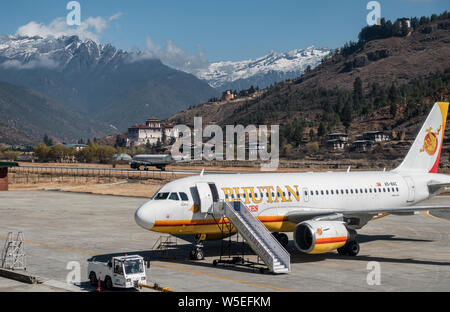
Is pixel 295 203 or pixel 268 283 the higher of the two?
pixel 295 203

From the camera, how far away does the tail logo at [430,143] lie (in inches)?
1790

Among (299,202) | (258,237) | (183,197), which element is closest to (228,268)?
(258,237)

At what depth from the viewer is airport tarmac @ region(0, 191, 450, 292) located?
92.6ft

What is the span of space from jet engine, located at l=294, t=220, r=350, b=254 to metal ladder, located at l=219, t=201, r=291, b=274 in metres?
1.93

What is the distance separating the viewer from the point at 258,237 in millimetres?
32375

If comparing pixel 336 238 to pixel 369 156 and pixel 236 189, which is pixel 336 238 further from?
pixel 369 156

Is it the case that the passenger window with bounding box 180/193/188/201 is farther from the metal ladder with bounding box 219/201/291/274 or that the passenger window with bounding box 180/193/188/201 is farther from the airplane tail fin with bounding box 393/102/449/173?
the airplane tail fin with bounding box 393/102/449/173

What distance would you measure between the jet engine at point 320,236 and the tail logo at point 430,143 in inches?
570

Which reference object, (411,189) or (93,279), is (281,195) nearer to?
(411,189)

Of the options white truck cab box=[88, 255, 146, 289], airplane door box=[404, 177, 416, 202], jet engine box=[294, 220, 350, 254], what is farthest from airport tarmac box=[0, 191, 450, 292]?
airplane door box=[404, 177, 416, 202]

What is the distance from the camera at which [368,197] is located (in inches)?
1615

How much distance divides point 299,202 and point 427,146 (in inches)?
559

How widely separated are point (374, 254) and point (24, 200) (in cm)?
5434
